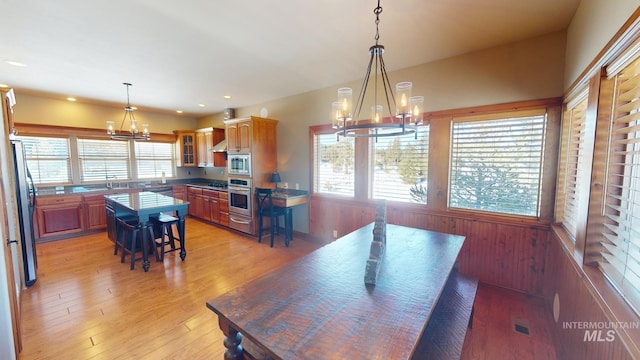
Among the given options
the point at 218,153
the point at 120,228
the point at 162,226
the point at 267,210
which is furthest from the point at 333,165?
the point at 120,228

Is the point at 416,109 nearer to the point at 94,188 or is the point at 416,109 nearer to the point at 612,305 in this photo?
the point at 612,305

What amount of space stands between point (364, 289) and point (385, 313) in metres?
→ 0.23

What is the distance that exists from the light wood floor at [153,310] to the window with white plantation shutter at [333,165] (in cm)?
127

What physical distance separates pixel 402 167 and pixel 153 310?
333 centimetres

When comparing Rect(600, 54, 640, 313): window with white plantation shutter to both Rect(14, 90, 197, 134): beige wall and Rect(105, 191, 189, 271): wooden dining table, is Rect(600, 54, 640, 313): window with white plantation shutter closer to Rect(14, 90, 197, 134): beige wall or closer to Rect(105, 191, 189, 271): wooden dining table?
Rect(105, 191, 189, 271): wooden dining table

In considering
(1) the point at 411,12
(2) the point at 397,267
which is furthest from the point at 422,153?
(2) the point at 397,267

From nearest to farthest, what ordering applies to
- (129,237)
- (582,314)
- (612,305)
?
(612,305) < (582,314) < (129,237)

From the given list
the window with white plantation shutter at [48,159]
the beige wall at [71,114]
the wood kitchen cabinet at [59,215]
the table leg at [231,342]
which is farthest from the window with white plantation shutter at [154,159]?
the table leg at [231,342]

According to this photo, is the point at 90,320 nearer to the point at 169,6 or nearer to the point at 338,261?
the point at 338,261

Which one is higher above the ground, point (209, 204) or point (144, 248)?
point (209, 204)

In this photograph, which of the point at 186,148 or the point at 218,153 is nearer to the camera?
the point at 218,153

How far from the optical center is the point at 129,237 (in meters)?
3.70

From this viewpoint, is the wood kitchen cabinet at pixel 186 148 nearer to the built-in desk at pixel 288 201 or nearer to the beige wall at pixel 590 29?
the built-in desk at pixel 288 201

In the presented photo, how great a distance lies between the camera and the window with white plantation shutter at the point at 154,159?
19.8ft
